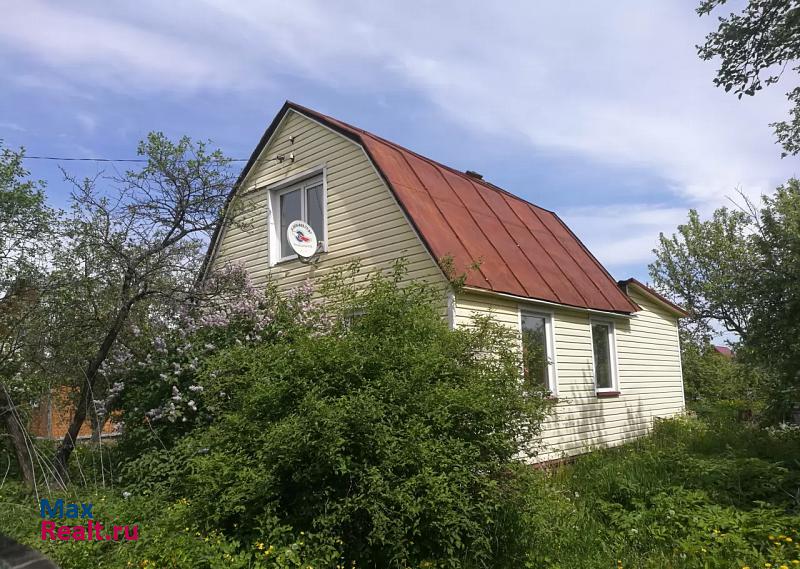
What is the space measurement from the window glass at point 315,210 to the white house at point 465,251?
0.09ft

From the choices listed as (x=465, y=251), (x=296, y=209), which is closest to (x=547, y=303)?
(x=465, y=251)

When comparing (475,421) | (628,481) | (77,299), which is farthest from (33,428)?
(628,481)

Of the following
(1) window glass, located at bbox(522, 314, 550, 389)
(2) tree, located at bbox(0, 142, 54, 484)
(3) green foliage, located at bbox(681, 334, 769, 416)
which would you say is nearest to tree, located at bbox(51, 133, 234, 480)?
(2) tree, located at bbox(0, 142, 54, 484)

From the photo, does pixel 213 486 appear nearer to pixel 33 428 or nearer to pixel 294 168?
pixel 33 428

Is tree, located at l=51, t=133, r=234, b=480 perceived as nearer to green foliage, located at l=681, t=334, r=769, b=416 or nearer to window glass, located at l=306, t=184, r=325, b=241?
window glass, located at l=306, t=184, r=325, b=241

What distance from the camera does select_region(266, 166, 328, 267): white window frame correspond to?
10.5m

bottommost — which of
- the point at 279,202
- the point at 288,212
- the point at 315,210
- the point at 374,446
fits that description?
the point at 374,446

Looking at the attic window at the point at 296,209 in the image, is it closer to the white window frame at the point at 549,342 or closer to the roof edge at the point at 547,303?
the roof edge at the point at 547,303

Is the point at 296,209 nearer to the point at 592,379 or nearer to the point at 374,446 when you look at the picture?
the point at 592,379

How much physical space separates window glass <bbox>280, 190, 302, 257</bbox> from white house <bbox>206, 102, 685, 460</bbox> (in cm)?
2

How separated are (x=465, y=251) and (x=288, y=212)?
4114 millimetres

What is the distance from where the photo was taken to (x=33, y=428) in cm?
893

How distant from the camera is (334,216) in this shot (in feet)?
33.5

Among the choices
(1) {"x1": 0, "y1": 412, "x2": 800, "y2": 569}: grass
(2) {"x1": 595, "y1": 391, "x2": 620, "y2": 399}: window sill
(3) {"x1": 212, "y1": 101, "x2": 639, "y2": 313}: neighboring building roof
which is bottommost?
(1) {"x1": 0, "y1": 412, "x2": 800, "y2": 569}: grass
